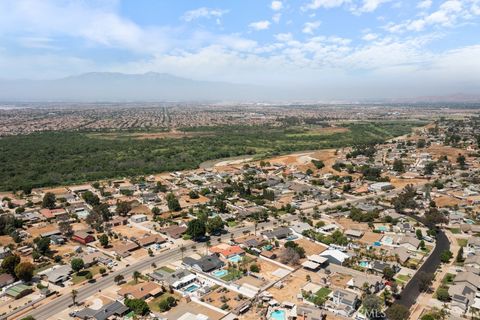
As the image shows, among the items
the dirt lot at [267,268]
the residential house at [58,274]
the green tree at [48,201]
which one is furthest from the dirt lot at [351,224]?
the green tree at [48,201]

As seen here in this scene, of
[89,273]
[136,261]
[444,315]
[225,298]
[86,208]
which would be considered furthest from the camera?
[86,208]

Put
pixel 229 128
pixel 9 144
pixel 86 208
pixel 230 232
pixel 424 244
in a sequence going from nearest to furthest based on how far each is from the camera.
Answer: pixel 424 244, pixel 230 232, pixel 86 208, pixel 9 144, pixel 229 128

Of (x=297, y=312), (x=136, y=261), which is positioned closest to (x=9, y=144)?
(x=136, y=261)

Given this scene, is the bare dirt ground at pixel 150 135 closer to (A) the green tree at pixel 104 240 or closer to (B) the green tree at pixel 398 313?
(A) the green tree at pixel 104 240

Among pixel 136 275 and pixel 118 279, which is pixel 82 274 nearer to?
pixel 118 279

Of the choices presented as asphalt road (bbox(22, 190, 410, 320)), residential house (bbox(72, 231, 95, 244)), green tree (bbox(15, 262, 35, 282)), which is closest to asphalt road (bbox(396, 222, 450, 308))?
asphalt road (bbox(22, 190, 410, 320))

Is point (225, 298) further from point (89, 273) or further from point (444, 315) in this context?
point (444, 315)
